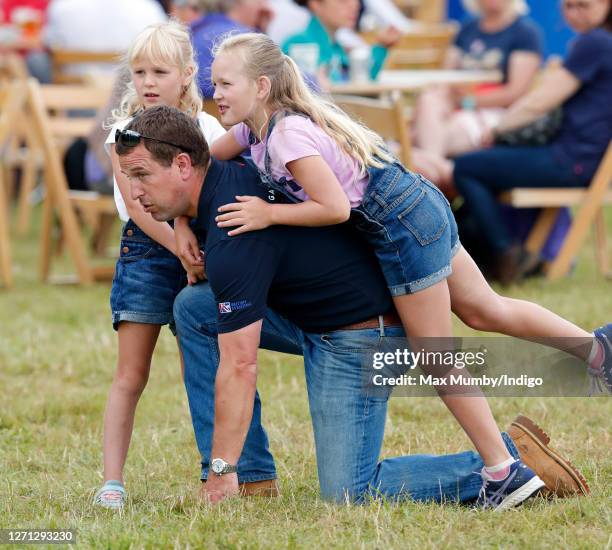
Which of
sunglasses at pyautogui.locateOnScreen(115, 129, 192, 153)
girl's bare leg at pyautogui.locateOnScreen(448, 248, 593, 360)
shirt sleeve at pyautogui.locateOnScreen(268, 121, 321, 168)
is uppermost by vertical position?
shirt sleeve at pyautogui.locateOnScreen(268, 121, 321, 168)

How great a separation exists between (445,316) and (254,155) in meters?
0.66

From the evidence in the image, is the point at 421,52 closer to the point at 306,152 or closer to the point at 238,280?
the point at 306,152

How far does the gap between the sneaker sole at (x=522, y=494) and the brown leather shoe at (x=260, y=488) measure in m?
0.65

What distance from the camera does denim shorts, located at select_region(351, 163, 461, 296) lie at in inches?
127

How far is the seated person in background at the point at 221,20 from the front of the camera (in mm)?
5937

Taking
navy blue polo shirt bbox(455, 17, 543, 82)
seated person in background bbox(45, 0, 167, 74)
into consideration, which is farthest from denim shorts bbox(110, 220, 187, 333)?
seated person in background bbox(45, 0, 167, 74)

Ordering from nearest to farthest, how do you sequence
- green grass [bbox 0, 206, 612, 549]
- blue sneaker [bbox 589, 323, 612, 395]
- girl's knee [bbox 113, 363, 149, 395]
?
green grass [bbox 0, 206, 612, 549] < girl's knee [bbox 113, 363, 149, 395] < blue sneaker [bbox 589, 323, 612, 395]

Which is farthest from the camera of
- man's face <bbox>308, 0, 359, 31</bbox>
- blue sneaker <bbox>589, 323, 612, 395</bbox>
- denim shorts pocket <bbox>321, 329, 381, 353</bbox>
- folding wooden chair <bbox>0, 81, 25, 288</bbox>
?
man's face <bbox>308, 0, 359, 31</bbox>

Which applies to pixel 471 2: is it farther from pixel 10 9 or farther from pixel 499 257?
pixel 499 257

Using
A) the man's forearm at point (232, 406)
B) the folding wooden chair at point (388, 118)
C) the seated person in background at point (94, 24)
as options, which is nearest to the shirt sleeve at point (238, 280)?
the man's forearm at point (232, 406)

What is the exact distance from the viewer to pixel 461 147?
7.77 m

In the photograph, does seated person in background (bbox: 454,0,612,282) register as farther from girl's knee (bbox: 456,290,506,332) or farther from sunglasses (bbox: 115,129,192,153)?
sunglasses (bbox: 115,129,192,153)

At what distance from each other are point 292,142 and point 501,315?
A: 0.92 m

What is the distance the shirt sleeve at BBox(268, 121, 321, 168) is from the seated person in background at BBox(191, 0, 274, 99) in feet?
6.29
